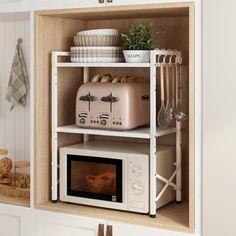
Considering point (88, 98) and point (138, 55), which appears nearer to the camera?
point (138, 55)

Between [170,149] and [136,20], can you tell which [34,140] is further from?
[136,20]

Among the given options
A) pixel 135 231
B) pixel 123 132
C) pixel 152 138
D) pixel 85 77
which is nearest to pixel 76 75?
pixel 85 77

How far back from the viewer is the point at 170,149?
2.51m

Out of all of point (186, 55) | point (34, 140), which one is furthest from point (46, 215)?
point (186, 55)

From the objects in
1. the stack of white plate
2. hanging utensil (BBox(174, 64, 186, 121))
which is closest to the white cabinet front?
the stack of white plate

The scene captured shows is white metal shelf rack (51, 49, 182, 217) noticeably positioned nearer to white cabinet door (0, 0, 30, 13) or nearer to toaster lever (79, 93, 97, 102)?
toaster lever (79, 93, 97, 102)

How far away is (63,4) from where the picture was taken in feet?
7.90

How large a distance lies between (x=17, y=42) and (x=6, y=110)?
0.43 meters

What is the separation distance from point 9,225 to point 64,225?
341 millimetres

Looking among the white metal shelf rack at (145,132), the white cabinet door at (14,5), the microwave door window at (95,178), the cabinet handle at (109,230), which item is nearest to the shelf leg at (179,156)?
the white metal shelf rack at (145,132)

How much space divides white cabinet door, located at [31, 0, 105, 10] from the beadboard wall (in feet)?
1.78

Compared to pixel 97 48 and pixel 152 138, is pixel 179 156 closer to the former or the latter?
pixel 152 138

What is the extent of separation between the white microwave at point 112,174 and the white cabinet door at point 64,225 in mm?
105

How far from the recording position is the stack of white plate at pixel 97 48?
2.48 m
